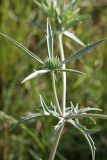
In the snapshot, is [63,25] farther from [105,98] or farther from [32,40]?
[32,40]

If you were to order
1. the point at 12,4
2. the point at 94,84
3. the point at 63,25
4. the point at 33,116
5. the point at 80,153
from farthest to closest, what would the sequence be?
the point at 12,4 < the point at 94,84 < the point at 80,153 < the point at 63,25 < the point at 33,116

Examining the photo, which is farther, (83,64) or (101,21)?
(101,21)

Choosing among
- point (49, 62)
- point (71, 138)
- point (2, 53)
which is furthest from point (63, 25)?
point (2, 53)

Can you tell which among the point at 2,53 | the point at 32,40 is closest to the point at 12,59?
the point at 2,53

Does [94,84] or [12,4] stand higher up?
[12,4]

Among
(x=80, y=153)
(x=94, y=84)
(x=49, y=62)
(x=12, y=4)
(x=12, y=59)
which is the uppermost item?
(x=12, y=4)

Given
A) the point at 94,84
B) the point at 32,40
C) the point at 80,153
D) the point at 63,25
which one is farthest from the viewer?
the point at 32,40
